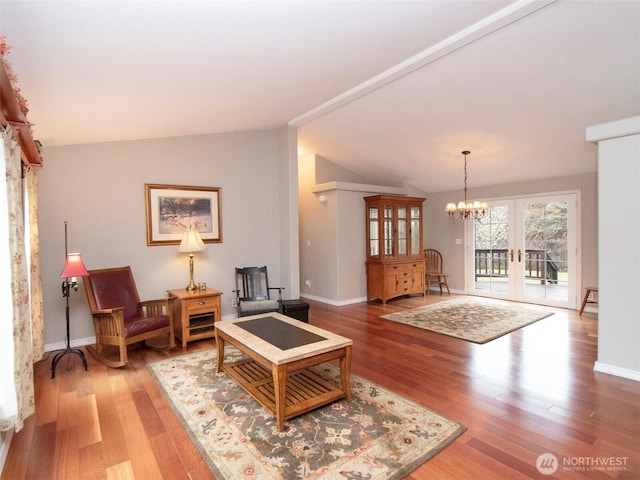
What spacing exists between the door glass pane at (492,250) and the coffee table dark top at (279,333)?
16.2ft

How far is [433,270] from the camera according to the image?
7.27 meters

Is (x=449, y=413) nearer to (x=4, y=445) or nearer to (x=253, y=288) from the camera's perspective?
(x=4, y=445)

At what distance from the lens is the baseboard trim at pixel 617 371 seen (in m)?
2.84

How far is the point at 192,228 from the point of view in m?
4.50

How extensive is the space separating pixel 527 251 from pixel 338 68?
4.83 metres

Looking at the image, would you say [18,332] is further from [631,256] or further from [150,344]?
[631,256]

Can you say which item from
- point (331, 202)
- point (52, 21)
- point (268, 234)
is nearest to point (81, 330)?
point (268, 234)

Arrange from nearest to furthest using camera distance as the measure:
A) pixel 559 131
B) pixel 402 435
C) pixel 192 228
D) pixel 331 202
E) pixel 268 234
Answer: pixel 402 435 < pixel 559 131 < pixel 192 228 < pixel 268 234 < pixel 331 202

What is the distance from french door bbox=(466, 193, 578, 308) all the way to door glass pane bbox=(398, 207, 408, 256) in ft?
4.52

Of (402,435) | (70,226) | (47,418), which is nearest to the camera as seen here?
(402,435)

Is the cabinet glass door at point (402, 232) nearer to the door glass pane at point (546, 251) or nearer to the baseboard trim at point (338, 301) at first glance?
the baseboard trim at point (338, 301)

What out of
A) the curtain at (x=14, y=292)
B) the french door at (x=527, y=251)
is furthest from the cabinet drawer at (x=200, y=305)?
the french door at (x=527, y=251)

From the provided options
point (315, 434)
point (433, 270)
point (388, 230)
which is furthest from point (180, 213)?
point (433, 270)

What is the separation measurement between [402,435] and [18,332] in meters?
2.33
